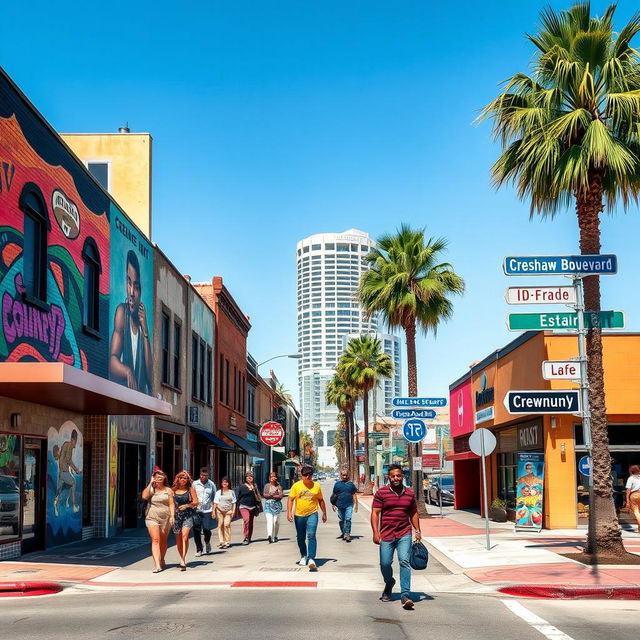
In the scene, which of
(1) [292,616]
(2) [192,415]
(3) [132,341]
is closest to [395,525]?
(1) [292,616]

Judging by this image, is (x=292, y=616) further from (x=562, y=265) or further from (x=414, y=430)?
(x=414, y=430)

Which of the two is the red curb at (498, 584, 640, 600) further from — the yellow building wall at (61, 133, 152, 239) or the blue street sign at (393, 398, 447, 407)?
the yellow building wall at (61, 133, 152, 239)

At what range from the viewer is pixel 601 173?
1777cm

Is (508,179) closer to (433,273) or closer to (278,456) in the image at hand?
(433,273)

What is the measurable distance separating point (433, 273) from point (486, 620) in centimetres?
2485

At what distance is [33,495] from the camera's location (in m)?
18.0

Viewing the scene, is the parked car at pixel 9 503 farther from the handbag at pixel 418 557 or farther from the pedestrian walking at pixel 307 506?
the handbag at pixel 418 557

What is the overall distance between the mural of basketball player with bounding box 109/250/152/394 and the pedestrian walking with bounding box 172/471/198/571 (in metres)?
6.94

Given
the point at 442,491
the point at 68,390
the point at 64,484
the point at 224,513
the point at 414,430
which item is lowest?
the point at 442,491

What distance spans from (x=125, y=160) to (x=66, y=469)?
633 inches

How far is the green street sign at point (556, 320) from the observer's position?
16.1 m

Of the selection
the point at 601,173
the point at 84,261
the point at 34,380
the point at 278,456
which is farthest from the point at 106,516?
the point at 278,456


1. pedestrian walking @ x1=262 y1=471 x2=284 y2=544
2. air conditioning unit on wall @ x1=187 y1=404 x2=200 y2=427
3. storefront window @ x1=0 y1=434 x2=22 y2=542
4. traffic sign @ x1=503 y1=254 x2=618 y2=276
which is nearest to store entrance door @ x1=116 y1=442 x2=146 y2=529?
pedestrian walking @ x1=262 y1=471 x2=284 y2=544

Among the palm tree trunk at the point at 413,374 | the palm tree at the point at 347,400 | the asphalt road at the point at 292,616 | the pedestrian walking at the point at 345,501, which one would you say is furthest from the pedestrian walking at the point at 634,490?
the palm tree at the point at 347,400
